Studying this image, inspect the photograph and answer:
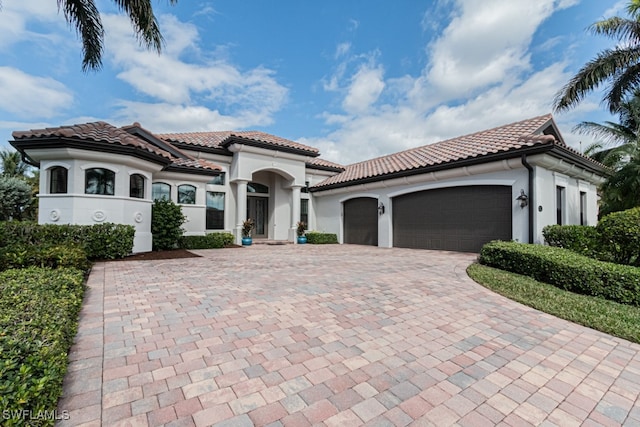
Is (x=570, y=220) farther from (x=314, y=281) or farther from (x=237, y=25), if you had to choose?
→ (x=237, y=25)

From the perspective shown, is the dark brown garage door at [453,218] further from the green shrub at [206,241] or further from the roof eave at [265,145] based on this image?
the green shrub at [206,241]

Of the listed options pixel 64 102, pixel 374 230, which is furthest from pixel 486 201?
pixel 64 102

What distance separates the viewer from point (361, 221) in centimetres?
1634

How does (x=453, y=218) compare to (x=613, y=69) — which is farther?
(x=453, y=218)

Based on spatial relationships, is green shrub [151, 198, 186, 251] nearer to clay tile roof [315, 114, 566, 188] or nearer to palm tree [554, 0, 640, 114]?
clay tile roof [315, 114, 566, 188]

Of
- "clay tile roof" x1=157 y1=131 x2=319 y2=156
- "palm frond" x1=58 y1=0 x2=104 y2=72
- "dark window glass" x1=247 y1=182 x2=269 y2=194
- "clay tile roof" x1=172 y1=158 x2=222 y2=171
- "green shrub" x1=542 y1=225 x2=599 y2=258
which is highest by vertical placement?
"palm frond" x1=58 y1=0 x2=104 y2=72

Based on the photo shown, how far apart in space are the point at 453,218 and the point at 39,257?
1278cm

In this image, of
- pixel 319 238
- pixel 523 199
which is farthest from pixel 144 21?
pixel 523 199

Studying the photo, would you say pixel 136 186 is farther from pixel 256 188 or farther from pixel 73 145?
pixel 256 188

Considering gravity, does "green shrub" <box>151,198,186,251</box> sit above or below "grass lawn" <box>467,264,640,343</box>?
above

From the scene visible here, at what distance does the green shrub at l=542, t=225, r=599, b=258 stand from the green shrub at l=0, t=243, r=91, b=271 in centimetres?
1275

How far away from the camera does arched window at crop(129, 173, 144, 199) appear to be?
1055 cm

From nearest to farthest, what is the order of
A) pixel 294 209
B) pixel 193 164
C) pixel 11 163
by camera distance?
pixel 193 164 → pixel 294 209 → pixel 11 163

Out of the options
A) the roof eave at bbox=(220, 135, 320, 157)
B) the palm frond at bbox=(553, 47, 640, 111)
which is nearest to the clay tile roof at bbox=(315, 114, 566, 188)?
the palm frond at bbox=(553, 47, 640, 111)
